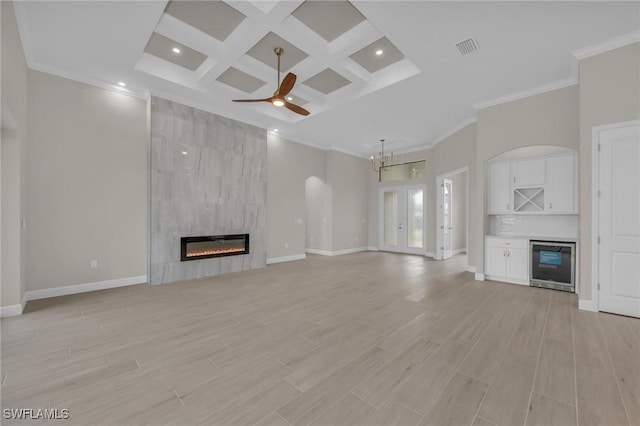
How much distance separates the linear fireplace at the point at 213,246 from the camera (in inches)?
202

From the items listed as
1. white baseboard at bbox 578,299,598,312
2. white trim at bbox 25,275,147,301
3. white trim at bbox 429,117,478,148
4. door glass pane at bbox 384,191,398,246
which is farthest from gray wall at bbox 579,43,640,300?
white trim at bbox 25,275,147,301

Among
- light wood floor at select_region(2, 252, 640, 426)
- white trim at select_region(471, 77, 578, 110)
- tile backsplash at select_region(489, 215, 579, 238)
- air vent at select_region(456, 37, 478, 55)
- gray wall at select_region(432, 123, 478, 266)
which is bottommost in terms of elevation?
light wood floor at select_region(2, 252, 640, 426)

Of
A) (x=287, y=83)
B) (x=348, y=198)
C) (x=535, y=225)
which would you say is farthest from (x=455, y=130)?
(x=287, y=83)

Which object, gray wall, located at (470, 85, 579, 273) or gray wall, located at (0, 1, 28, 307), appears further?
gray wall, located at (470, 85, 579, 273)

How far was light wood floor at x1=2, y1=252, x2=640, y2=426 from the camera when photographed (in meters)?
1.68

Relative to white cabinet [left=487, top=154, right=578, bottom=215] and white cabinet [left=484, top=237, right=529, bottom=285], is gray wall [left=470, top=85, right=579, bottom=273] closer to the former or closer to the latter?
white cabinet [left=484, top=237, right=529, bottom=285]

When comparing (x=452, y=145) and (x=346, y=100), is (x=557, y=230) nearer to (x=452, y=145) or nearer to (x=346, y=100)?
(x=452, y=145)

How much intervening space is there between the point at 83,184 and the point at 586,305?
7.63m

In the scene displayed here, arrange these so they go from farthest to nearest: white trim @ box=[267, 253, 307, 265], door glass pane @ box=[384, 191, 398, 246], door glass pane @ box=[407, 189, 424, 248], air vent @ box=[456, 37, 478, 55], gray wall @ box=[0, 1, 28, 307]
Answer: door glass pane @ box=[384, 191, 398, 246] → door glass pane @ box=[407, 189, 424, 248] → white trim @ box=[267, 253, 307, 265] → air vent @ box=[456, 37, 478, 55] → gray wall @ box=[0, 1, 28, 307]

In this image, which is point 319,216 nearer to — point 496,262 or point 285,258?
point 285,258

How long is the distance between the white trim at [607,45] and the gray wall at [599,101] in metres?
0.05

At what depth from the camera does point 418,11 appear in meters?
2.89

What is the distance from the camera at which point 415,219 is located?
8.72 meters

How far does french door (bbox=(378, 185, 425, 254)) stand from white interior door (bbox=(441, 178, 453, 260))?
78 centimetres
